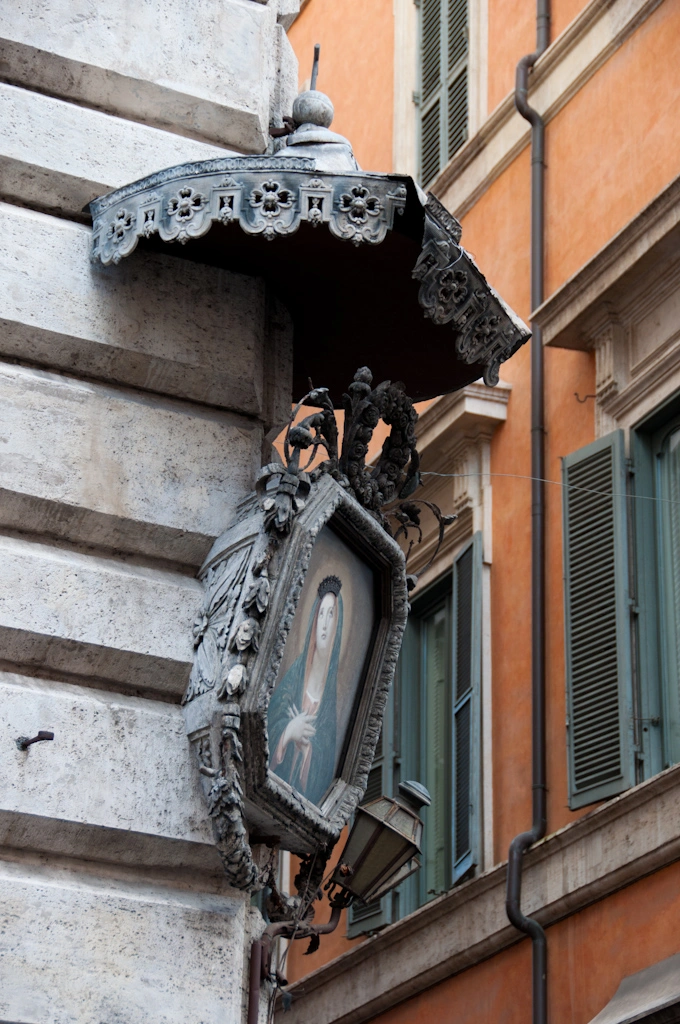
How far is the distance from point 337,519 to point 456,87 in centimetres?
824

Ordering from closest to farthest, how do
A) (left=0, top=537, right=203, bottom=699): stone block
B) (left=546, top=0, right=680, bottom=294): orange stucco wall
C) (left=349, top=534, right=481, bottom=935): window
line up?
(left=0, top=537, right=203, bottom=699): stone block → (left=546, top=0, right=680, bottom=294): orange stucco wall → (left=349, top=534, right=481, bottom=935): window

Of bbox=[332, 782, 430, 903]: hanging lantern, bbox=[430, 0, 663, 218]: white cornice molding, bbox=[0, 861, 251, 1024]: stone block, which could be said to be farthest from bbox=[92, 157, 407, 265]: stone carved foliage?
bbox=[430, 0, 663, 218]: white cornice molding

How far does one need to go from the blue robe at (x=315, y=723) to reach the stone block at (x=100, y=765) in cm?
25

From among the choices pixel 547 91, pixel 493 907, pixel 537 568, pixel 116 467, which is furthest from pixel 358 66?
pixel 116 467

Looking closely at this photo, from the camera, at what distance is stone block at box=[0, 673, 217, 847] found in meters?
4.50

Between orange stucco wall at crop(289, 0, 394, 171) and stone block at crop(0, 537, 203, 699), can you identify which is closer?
stone block at crop(0, 537, 203, 699)

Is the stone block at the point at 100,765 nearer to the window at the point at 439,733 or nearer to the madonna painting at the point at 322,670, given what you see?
the madonna painting at the point at 322,670

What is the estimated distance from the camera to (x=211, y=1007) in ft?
14.9

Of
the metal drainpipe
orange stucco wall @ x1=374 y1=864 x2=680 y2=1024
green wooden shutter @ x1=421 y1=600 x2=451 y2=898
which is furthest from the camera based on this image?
green wooden shutter @ x1=421 y1=600 x2=451 y2=898

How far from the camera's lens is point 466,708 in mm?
10273

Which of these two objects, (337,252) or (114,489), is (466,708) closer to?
(337,252)

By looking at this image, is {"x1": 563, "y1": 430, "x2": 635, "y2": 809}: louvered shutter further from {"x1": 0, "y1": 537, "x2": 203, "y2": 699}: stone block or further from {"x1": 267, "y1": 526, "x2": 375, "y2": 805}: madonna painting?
{"x1": 0, "y1": 537, "x2": 203, "y2": 699}: stone block

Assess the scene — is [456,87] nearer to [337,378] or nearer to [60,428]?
[337,378]

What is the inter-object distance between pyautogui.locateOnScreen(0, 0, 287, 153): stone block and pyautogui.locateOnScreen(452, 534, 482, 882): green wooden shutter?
5176 millimetres
